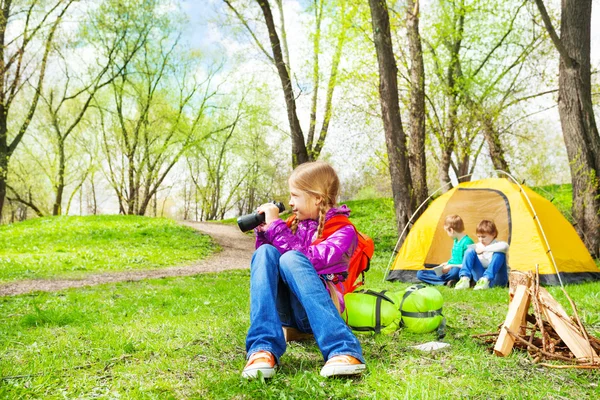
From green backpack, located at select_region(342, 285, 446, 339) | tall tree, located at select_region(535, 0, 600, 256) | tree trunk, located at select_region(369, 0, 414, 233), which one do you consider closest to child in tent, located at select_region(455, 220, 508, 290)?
tree trunk, located at select_region(369, 0, 414, 233)

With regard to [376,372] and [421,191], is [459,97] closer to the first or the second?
[421,191]

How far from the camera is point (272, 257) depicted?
9.02 feet

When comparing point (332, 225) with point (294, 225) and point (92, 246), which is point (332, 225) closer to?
point (294, 225)

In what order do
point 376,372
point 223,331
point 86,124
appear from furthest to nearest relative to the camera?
point 86,124
point 223,331
point 376,372

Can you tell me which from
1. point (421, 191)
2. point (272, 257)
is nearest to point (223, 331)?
point (272, 257)

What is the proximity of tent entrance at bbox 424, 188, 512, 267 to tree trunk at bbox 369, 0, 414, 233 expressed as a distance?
0.94 metres

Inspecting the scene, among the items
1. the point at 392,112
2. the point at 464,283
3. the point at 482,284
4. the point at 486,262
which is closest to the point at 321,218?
the point at 482,284

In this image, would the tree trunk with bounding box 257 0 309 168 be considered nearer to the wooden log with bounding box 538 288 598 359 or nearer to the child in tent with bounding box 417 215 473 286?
the child in tent with bounding box 417 215 473 286

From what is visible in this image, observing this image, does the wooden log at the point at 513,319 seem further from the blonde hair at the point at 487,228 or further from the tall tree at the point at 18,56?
the tall tree at the point at 18,56

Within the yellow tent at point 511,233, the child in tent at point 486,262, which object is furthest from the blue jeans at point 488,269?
the yellow tent at point 511,233

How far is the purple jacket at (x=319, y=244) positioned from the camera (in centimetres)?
278

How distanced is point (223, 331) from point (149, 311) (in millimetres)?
1469

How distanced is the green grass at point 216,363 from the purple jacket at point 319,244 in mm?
551

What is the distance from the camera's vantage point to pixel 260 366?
2.39 metres
